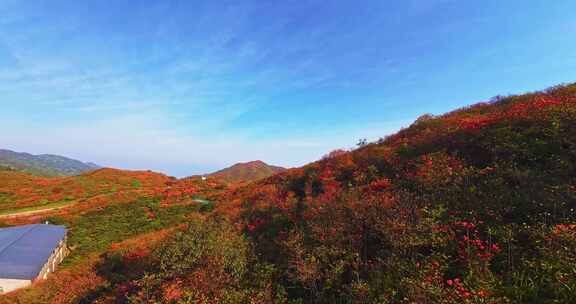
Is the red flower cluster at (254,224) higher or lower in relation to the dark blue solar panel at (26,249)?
higher

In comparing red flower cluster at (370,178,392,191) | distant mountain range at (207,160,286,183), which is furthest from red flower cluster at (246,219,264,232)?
distant mountain range at (207,160,286,183)

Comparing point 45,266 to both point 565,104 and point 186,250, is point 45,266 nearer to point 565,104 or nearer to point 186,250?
point 186,250

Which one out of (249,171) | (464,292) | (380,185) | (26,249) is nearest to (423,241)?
(464,292)

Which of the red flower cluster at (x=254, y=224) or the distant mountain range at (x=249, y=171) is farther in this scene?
the distant mountain range at (x=249, y=171)

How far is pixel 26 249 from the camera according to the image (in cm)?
1641

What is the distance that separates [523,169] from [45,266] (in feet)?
85.1

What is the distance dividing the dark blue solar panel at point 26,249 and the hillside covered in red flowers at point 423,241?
2.72m

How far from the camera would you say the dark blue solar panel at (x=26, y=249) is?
44.5ft

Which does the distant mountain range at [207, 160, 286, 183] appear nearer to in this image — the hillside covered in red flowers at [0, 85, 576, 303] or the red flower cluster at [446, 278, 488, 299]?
the hillside covered in red flowers at [0, 85, 576, 303]

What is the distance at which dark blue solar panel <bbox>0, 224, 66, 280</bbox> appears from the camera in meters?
13.6

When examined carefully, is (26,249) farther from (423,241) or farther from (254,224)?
(423,241)

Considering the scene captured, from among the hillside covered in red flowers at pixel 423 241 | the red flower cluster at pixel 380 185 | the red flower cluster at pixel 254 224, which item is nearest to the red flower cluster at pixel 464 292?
the hillside covered in red flowers at pixel 423 241

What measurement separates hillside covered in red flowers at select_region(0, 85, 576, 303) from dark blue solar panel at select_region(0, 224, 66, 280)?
2.72m

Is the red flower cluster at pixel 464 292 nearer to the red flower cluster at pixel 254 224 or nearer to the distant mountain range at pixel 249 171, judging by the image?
the red flower cluster at pixel 254 224
